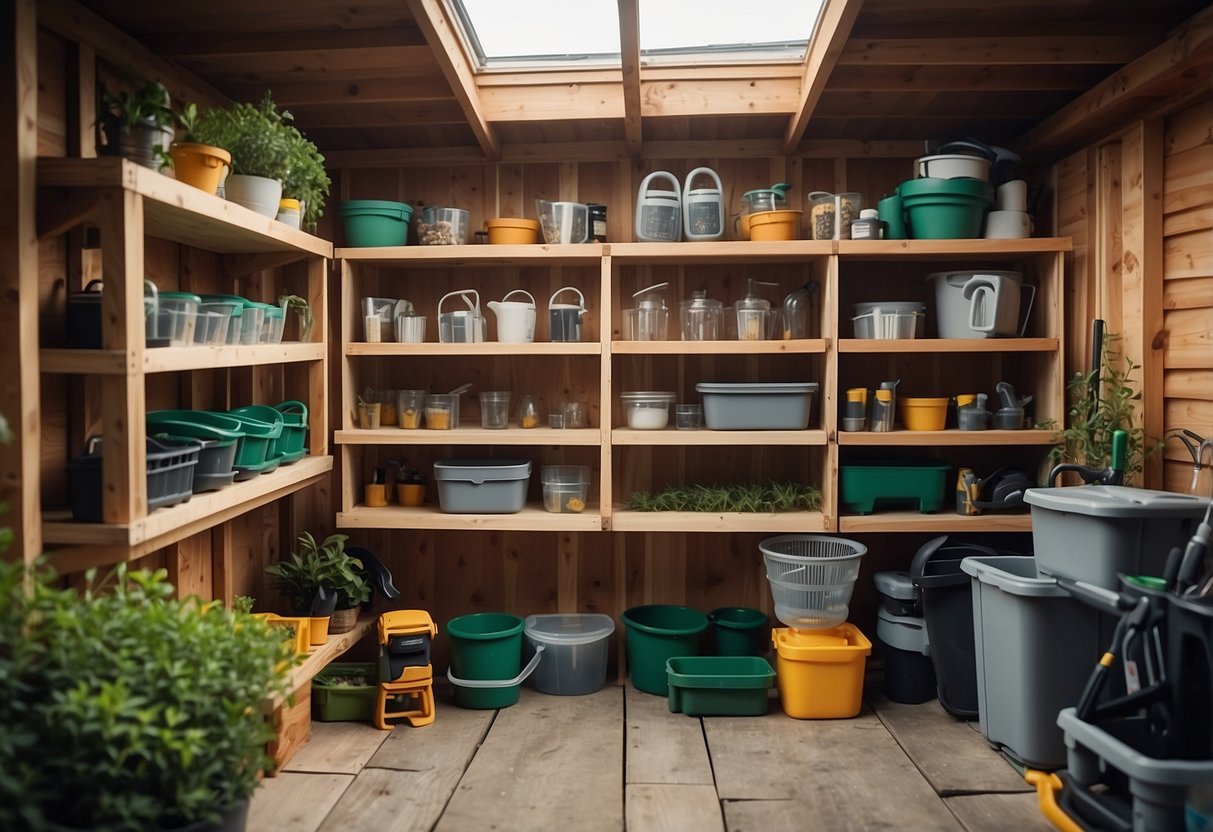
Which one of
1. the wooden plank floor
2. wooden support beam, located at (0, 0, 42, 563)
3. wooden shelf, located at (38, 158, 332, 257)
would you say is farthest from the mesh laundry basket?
wooden support beam, located at (0, 0, 42, 563)

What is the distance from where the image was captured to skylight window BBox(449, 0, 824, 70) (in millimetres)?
3018

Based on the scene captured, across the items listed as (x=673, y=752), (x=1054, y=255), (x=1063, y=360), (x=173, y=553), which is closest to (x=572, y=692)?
(x=673, y=752)

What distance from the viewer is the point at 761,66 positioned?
3.39 meters

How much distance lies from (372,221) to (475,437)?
37.0 inches

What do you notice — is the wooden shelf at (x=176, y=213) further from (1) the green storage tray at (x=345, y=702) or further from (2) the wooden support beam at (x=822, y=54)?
A: (2) the wooden support beam at (x=822, y=54)

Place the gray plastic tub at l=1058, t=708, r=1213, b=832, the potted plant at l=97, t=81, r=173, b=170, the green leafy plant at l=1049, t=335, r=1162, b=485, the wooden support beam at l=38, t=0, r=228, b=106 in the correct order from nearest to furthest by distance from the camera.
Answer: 1. the gray plastic tub at l=1058, t=708, r=1213, b=832
2. the potted plant at l=97, t=81, r=173, b=170
3. the wooden support beam at l=38, t=0, r=228, b=106
4. the green leafy plant at l=1049, t=335, r=1162, b=485

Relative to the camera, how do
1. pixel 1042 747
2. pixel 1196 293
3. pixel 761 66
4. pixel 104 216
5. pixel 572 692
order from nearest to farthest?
pixel 104 216 → pixel 1042 747 → pixel 1196 293 → pixel 761 66 → pixel 572 692

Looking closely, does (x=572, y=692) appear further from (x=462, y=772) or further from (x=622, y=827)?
(x=622, y=827)

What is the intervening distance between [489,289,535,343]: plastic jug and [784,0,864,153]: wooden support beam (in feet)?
4.00

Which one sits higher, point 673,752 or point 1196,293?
point 1196,293

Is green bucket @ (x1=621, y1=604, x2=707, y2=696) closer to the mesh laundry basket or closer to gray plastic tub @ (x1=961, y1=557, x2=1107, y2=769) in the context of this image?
the mesh laundry basket

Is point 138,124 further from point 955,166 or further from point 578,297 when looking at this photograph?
point 955,166

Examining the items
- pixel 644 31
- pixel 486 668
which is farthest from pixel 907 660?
pixel 644 31

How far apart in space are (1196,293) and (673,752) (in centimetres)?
223
